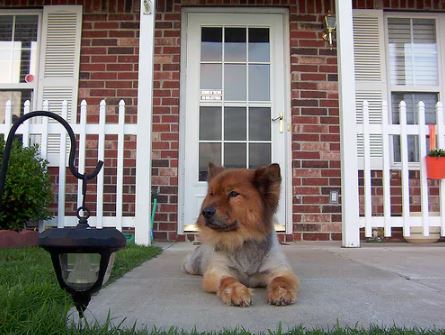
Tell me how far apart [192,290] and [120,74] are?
14.1 ft

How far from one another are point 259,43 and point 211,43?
67 centimetres

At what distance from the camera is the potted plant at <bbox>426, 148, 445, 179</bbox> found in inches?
201

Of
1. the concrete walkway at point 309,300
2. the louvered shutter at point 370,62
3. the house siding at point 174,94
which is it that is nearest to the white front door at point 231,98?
the house siding at point 174,94

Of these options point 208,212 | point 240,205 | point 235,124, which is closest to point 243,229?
point 240,205

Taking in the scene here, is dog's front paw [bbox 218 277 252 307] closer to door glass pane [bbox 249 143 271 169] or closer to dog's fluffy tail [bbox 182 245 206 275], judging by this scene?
dog's fluffy tail [bbox 182 245 206 275]

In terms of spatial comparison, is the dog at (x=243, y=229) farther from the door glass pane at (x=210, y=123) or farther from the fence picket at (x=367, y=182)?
the door glass pane at (x=210, y=123)

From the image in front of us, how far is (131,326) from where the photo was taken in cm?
198

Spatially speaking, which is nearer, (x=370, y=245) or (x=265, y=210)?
(x=265, y=210)

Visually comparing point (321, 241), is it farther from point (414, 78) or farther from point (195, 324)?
point (195, 324)

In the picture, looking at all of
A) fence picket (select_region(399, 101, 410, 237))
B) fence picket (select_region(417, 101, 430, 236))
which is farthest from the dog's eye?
fence picket (select_region(417, 101, 430, 236))

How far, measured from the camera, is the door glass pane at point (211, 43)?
6.39 metres

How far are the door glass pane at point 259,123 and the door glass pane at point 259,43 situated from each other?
0.78 metres

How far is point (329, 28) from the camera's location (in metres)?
6.13

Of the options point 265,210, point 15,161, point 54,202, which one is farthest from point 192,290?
point 54,202
